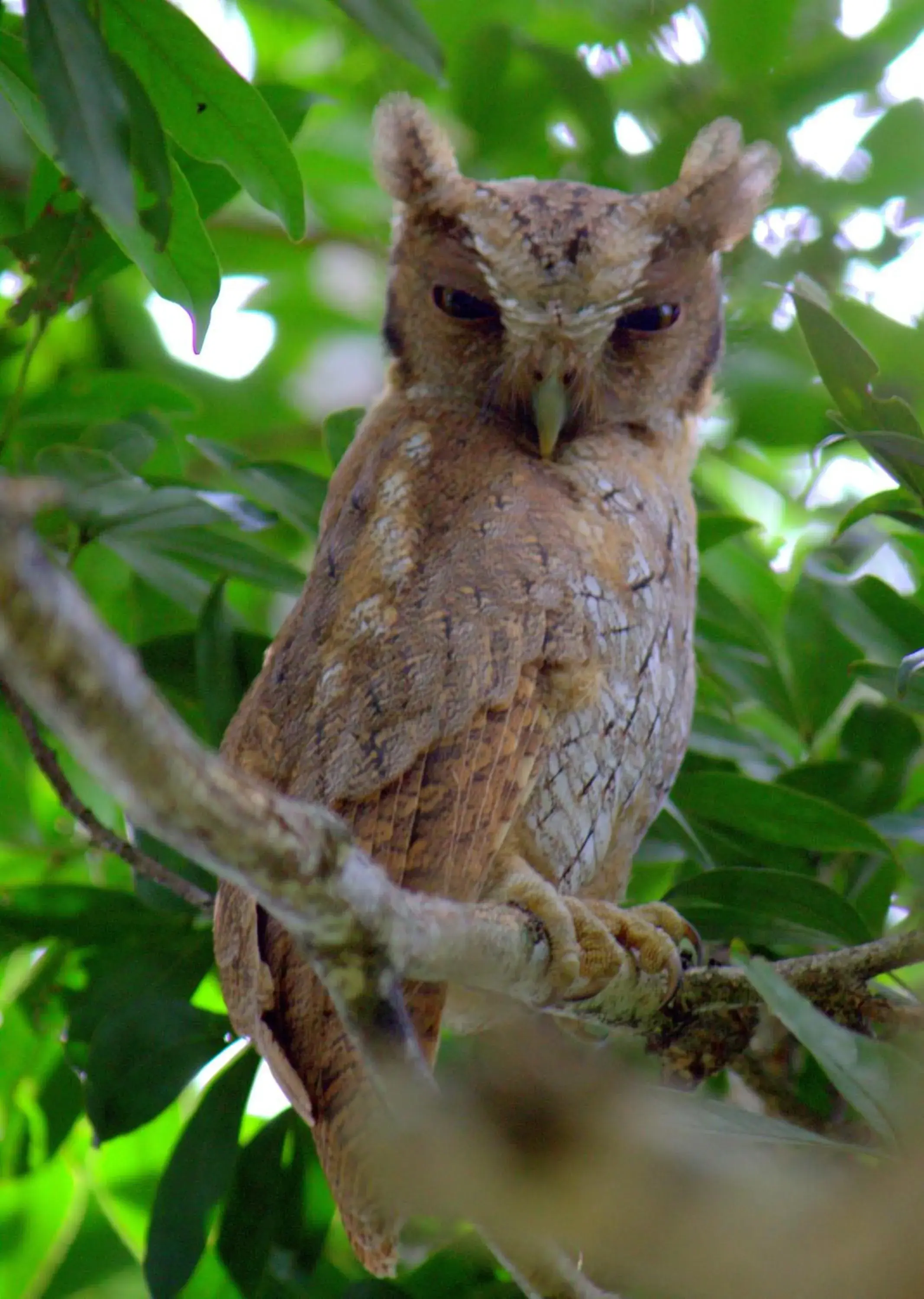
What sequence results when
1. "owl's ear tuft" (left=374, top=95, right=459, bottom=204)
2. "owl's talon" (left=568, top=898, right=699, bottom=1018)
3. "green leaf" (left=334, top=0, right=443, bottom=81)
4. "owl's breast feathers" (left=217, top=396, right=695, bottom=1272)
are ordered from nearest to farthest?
1. "owl's breast feathers" (left=217, top=396, right=695, bottom=1272)
2. "owl's talon" (left=568, top=898, right=699, bottom=1018)
3. "green leaf" (left=334, top=0, right=443, bottom=81)
4. "owl's ear tuft" (left=374, top=95, right=459, bottom=204)

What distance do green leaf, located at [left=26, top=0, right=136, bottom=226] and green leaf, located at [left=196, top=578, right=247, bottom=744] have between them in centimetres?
85

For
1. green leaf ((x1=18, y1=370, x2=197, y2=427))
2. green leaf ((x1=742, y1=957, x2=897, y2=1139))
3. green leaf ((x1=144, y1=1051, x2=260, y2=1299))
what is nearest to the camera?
green leaf ((x1=742, y1=957, x2=897, y2=1139))

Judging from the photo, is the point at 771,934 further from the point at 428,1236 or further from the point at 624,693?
the point at 428,1236

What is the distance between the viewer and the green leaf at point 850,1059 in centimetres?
126

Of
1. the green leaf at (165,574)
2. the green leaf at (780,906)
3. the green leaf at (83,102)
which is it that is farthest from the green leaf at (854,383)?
the green leaf at (165,574)

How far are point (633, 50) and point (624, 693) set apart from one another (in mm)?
1889

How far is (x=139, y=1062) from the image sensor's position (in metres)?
2.12

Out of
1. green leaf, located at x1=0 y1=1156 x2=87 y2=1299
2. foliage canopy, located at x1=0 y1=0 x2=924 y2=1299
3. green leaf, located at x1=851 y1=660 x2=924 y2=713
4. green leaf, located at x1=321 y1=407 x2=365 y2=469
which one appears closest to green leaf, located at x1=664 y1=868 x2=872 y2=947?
foliage canopy, located at x1=0 y1=0 x2=924 y2=1299

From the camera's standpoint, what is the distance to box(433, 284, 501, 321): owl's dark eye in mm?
2254

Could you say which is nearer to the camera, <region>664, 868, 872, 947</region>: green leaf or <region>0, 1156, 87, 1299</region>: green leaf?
<region>664, 868, 872, 947</region>: green leaf

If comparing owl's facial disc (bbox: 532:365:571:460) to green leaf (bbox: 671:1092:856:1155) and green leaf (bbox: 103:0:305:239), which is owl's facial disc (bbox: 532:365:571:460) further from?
green leaf (bbox: 671:1092:856:1155)

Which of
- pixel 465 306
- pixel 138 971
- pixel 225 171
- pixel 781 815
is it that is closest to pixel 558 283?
pixel 465 306

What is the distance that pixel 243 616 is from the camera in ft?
9.70

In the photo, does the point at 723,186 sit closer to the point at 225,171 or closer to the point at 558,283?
the point at 558,283
